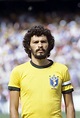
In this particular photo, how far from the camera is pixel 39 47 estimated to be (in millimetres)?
4191

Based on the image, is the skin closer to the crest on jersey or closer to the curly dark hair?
the curly dark hair

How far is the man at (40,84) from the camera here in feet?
13.5

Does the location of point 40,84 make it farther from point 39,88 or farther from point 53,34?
point 53,34

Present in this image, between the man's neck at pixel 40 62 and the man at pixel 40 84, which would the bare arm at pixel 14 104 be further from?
the man's neck at pixel 40 62

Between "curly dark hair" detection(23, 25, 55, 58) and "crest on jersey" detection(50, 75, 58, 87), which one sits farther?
"curly dark hair" detection(23, 25, 55, 58)

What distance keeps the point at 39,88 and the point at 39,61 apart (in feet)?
0.78

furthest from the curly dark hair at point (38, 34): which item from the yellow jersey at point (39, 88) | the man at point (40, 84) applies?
the yellow jersey at point (39, 88)

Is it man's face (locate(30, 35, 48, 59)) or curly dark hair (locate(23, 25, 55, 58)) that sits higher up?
curly dark hair (locate(23, 25, 55, 58))

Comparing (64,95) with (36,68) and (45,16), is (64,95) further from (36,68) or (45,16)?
(45,16)

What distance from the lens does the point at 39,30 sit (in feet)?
14.0

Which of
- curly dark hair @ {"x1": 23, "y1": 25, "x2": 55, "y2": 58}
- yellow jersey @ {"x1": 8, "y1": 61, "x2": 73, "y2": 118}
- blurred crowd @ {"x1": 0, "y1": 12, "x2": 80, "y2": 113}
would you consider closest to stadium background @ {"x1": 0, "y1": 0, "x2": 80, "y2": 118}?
blurred crowd @ {"x1": 0, "y1": 12, "x2": 80, "y2": 113}

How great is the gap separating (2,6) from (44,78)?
12.4 meters

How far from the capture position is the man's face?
165 inches

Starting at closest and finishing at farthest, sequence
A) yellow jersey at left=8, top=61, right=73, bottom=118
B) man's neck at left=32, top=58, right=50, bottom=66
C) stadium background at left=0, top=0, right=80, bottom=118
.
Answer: yellow jersey at left=8, top=61, right=73, bottom=118 → man's neck at left=32, top=58, right=50, bottom=66 → stadium background at left=0, top=0, right=80, bottom=118
